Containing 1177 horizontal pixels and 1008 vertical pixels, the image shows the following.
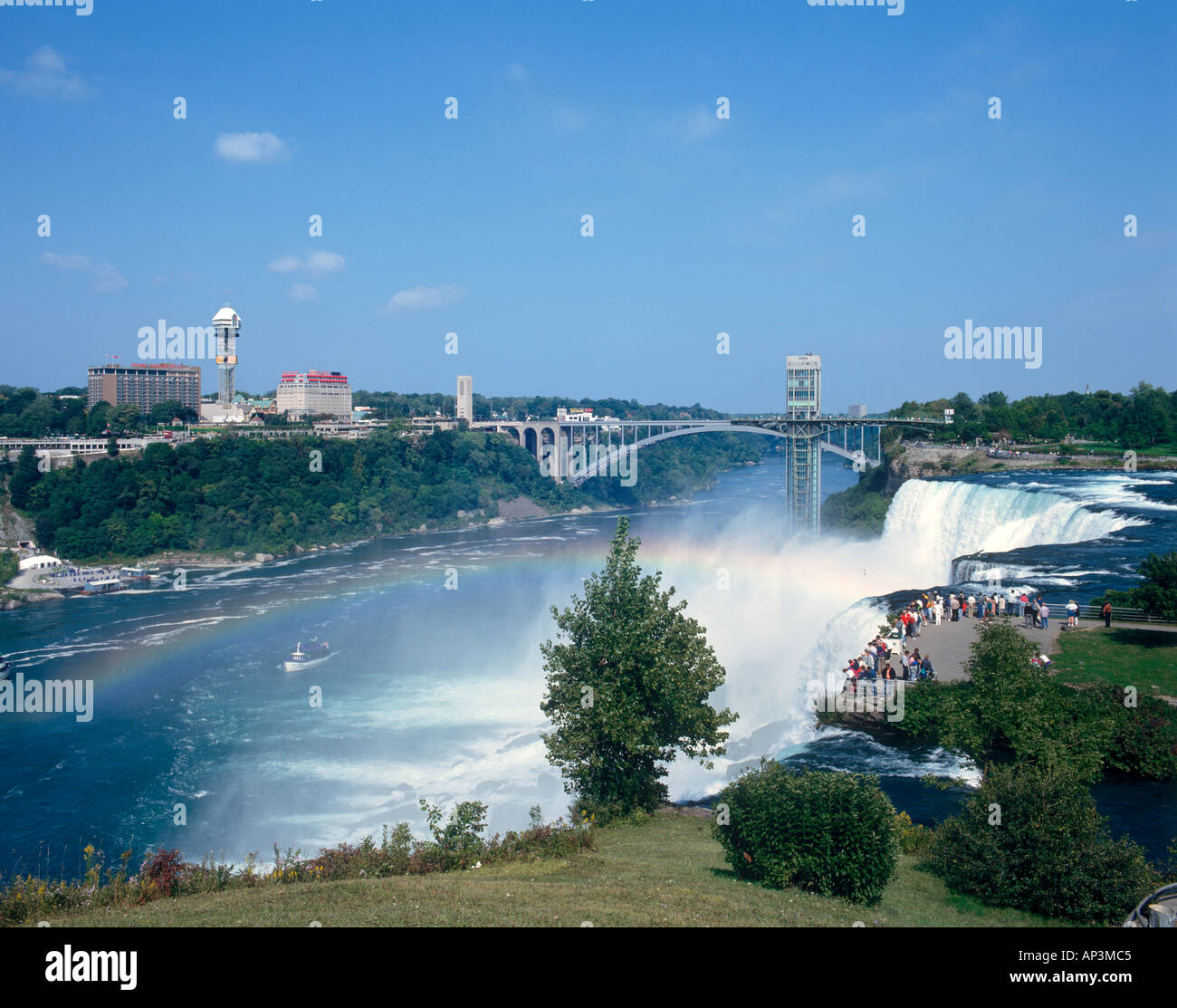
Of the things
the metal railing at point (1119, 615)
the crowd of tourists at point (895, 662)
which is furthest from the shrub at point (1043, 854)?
the metal railing at point (1119, 615)

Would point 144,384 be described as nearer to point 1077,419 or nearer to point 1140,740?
point 1077,419

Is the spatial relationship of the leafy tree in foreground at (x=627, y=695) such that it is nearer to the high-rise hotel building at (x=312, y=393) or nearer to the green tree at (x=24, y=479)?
the green tree at (x=24, y=479)

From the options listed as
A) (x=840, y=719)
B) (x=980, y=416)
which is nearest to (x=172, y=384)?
A: (x=980, y=416)

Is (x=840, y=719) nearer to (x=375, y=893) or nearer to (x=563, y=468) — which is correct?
(x=375, y=893)

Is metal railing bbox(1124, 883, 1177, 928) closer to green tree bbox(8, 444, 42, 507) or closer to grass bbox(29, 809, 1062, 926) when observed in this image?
grass bbox(29, 809, 1062, 926)

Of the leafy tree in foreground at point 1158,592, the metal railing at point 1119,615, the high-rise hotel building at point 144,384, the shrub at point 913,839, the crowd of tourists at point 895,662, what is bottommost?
the shrub at point 913,839
